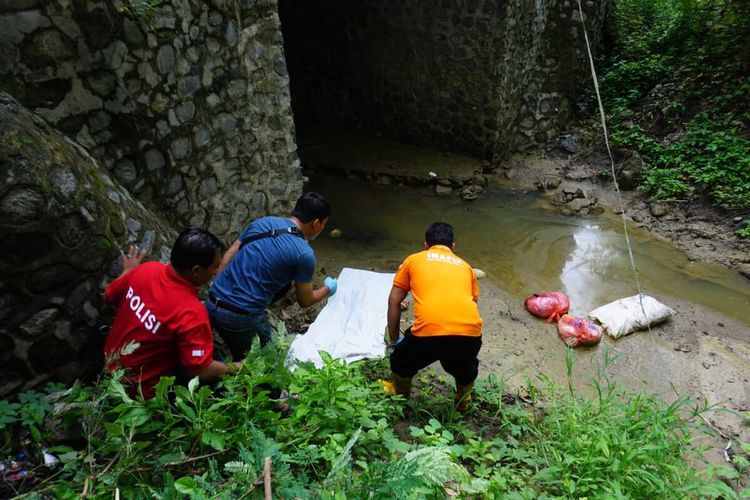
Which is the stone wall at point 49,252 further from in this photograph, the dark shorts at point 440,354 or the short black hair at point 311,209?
the dark shorts at point 440,354

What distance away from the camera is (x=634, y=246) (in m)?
5.89

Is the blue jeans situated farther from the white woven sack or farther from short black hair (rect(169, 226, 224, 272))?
the white woven sack

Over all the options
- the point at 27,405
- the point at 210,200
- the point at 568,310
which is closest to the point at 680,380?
the point at 568,310

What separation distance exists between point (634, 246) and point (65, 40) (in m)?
5.89

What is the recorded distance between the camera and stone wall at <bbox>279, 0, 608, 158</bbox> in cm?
698

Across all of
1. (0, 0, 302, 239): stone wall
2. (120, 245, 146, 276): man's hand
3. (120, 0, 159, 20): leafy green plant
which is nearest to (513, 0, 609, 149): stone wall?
(0, 0, 302, 239): stone wall

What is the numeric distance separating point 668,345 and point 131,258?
4.36m

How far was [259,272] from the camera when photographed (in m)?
2.62

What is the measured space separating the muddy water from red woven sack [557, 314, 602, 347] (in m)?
0.43

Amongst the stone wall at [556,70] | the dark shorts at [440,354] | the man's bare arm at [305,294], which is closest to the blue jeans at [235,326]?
the man's bare arm at [305,294]

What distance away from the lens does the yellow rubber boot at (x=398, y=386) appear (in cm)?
315

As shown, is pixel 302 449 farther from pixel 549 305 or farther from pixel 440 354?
pixel 549 305

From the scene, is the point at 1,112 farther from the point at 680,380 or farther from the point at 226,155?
the point at 680,380

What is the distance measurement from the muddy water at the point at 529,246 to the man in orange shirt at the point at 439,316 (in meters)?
2.27
